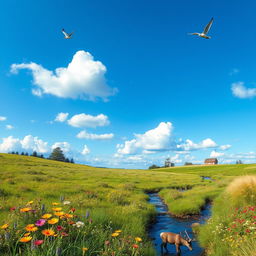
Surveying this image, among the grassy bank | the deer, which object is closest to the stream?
the deer

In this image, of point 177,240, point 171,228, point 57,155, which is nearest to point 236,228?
point 177,240

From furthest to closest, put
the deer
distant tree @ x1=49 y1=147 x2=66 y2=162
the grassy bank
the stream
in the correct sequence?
distant tree @ x1=49 y1=147 x2=66 y2=162, the stream, the deer, the grassy bank

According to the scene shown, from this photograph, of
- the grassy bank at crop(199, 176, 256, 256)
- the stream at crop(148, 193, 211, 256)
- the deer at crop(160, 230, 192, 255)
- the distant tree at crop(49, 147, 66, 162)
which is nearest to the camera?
the grassy bank at crop(199, 176, 256, 256)

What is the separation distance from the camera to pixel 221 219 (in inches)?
416

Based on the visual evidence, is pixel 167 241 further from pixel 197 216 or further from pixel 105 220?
pixel 197 216

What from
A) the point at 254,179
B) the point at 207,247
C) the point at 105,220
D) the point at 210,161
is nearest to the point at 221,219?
the point at 207,247

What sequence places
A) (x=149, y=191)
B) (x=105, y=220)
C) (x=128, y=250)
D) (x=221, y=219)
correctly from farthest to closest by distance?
(x=149, y=191) → (x=221, y=219) → (x=105, y=220) → (x=128, y=250)

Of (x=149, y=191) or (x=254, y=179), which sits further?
(x=149, y=191)

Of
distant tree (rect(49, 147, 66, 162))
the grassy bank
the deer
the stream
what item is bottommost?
the stream

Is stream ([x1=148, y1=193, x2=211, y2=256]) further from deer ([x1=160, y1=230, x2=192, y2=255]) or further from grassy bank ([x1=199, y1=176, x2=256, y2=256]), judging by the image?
grassy bank ([x1=199, y1=176, x2=256, y2=256])

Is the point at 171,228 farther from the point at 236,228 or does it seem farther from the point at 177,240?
the point at 236,228

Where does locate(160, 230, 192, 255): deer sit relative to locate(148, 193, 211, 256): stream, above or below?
above

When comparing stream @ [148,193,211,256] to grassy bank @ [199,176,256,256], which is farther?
stream @ [148,193,211,256]

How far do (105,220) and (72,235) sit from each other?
347 centimetres
